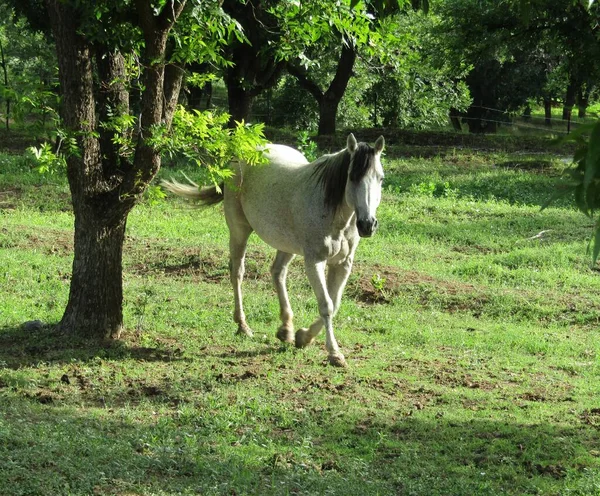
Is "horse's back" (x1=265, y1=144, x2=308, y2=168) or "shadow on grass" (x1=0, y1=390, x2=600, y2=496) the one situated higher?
"horse's back" (x1=265, y1=144, x2=308, y2=168)

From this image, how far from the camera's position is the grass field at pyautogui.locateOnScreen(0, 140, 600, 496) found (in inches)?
215

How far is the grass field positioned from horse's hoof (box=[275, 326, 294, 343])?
13 cm

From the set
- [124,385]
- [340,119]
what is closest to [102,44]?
[124,385]

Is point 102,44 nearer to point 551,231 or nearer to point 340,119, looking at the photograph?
point 551,231

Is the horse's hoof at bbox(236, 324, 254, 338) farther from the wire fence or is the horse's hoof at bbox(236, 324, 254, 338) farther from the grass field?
the wire fence

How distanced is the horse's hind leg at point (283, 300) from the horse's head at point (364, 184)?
1584mm

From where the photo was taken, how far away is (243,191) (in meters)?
9.13

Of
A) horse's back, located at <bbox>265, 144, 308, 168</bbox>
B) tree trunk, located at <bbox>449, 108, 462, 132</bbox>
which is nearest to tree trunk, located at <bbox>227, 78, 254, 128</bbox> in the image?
horse's back, located at <bbox>265, 144, 308, 168</bbox>

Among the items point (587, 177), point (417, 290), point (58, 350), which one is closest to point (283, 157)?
point (417, 290)

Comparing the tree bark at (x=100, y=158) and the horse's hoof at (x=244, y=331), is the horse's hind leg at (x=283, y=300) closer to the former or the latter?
the horse's hoof at (x=244, y=331)

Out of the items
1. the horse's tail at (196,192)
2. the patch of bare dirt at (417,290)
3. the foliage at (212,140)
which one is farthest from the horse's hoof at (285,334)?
the patch of bare dirt at (417,290)

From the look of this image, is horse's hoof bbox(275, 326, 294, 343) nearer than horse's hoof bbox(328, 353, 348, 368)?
No

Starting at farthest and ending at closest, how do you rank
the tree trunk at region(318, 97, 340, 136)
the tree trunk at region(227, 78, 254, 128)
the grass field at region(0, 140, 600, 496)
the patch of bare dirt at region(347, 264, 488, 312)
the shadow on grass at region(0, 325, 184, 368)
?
the tree trunk at region(318, 97, 340, 136)
the tree trunk at region(227, 78, 254, 128)
the patch of bare dirt at region(347, 264, 488, 312)
the shadow on grass at region(0, 325, 184, 368)
the grass field at region(0, 140, 600, 496)

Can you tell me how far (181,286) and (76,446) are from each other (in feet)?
17.5
